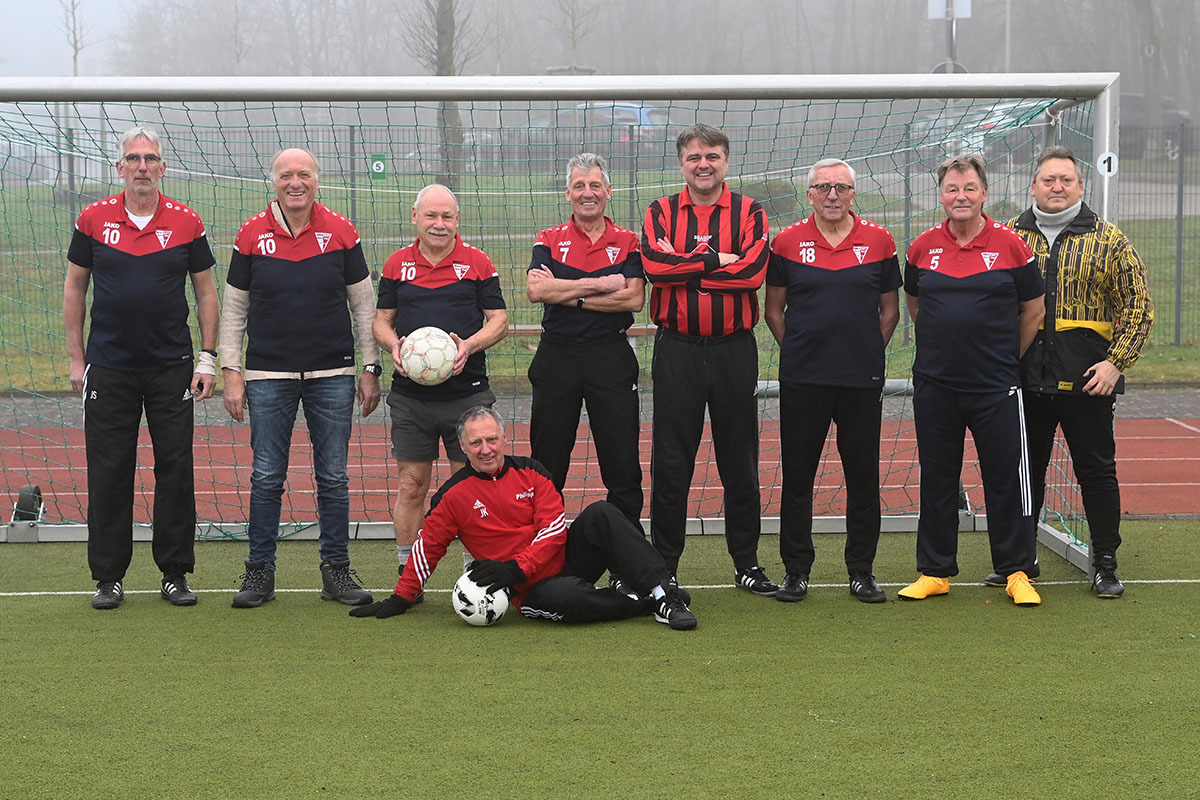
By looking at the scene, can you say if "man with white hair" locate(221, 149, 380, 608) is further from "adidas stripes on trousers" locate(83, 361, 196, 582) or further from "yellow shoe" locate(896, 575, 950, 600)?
"yellow shoe" locate(896, 575, 950, 600)

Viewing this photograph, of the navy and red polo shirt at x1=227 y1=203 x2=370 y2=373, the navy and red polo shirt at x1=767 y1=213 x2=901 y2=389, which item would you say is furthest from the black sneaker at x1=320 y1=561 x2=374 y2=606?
the navy and red polo shirt at x1=767 y1=213 x2=901 y2=389

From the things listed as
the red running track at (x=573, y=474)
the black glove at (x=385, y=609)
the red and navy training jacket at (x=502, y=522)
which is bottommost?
the red running track at (x=573, y=474)

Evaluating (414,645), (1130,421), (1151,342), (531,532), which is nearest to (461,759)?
(414,645)

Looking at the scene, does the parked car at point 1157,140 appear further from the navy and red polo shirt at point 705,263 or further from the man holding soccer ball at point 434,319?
the man holding soccer ball at point 434,319

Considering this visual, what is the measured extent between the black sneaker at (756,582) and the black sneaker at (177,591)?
248 cm

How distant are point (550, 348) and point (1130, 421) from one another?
22.4ft

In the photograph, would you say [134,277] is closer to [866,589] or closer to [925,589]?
[866,589]

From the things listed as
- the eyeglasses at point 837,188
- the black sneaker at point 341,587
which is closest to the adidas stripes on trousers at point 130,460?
the black sneaker at point 341,587

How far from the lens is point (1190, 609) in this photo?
5.33 metres

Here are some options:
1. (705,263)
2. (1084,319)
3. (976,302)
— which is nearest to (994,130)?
(1084,319)

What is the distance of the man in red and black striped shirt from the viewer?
5363mm

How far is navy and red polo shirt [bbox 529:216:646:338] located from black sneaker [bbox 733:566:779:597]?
1.25m

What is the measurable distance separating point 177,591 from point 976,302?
373 cm

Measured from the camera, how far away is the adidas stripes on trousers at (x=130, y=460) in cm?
549
